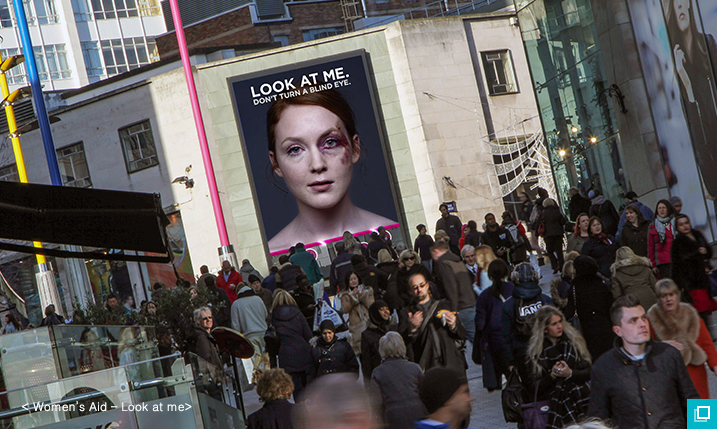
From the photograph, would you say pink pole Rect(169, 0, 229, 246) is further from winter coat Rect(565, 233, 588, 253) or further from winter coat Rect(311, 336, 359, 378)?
winter coat Rect(311, 336, 359, 378)

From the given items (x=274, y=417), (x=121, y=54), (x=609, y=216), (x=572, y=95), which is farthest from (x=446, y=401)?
(x=121, y=54)

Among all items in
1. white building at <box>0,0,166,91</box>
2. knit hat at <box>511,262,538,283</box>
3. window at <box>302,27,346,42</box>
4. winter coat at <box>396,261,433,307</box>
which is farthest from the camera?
white building at <box>0,0,166,91</box>

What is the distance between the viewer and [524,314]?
8641 millimetres

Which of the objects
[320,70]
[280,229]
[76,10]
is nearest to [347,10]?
[320,70]

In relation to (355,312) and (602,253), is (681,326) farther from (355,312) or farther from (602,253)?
(355,312)

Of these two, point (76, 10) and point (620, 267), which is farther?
point (76, 10)

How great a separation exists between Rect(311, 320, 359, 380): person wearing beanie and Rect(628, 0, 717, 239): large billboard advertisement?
31.5 ft

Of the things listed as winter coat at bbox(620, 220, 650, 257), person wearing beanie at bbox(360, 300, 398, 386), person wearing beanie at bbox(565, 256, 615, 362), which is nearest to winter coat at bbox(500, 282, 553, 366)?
person wearing beanie at bbox(565, 256, 615, 362)

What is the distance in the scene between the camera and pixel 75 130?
31.5 metres

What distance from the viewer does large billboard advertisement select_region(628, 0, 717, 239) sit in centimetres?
1647

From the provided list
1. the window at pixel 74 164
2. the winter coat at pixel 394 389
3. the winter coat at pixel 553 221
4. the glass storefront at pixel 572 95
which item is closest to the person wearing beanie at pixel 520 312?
the winter coat at pixel 394 389

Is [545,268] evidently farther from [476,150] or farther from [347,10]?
[347,10]

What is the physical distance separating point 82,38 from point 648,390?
57.1m

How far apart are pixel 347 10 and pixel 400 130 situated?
14.7 meters
